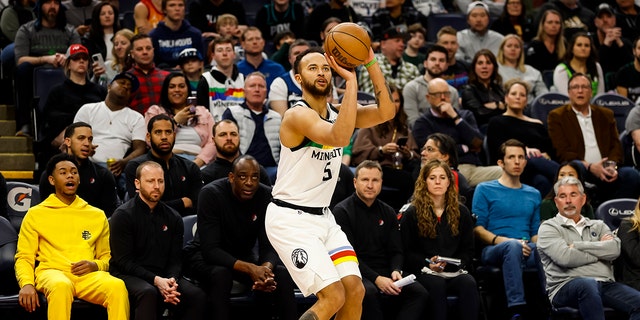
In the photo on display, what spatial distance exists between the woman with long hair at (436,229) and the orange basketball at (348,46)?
2.78 meters

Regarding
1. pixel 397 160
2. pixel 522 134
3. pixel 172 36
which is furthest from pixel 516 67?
pixel 172 36

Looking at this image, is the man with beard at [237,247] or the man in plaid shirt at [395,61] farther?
the man in plaid shirt at [395,61]

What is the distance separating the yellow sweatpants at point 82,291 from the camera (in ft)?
23.9

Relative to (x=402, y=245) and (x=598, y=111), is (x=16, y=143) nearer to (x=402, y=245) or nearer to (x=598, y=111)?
(x=402, y=245)

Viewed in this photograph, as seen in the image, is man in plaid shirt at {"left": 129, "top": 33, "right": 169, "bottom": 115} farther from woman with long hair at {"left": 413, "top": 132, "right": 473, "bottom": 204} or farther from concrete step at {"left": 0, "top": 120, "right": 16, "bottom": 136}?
woman with long hair at {"left": 413, "top": 132, "right": 473, "bottom": 204}

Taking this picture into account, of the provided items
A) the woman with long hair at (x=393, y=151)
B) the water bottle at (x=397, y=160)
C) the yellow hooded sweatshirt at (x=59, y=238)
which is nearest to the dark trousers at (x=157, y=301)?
the yellow hooded sweatshirt at (x=59, y=238)

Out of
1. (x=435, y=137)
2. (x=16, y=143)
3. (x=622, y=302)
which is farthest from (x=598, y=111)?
(x=16, y=143)

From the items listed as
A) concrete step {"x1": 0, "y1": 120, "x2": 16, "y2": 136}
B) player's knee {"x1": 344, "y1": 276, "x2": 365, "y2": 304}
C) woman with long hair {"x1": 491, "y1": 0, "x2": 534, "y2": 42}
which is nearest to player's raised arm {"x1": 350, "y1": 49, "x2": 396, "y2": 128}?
player's knee {"x1": 344, "y1": 276, "x2": 365, "y2": 304}

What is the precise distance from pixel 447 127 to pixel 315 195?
4546 mm

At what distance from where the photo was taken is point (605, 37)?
13344mm

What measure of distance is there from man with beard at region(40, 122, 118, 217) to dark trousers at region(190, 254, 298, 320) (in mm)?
1162

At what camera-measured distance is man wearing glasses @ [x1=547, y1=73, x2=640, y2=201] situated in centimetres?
1071

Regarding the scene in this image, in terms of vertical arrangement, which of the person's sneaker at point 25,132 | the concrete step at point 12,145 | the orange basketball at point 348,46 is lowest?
the concrete step at point 12,145

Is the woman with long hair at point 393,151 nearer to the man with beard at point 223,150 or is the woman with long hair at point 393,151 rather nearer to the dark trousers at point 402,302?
the man with beard at point 223,150
